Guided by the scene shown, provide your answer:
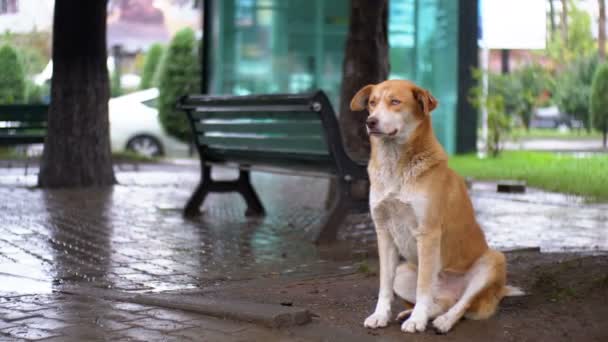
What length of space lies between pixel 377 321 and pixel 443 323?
1.03 feet

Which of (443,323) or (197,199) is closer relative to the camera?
(443,323)

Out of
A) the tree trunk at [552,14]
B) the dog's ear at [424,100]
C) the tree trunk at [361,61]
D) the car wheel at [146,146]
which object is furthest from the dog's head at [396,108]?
the car wheel at [146,146]

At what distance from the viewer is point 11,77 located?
1872cm

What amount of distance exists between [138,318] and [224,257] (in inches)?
89.2

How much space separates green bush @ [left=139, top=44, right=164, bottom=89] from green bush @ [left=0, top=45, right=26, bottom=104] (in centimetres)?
362

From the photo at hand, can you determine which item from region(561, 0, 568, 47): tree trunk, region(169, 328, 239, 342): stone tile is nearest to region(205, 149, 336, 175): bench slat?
region(169, 328, 239, 342): stone tile

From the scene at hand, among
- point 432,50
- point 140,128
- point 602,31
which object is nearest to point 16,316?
point 602,31

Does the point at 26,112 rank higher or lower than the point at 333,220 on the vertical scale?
higher

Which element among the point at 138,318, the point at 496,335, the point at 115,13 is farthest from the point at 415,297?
the point at 115,13

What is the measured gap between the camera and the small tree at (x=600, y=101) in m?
9.54

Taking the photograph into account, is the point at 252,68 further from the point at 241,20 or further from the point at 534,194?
the point at 534,194

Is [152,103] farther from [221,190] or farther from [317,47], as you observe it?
[221,190]

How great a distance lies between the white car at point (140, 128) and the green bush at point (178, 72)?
193mm

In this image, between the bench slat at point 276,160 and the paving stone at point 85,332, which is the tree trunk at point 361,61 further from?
the paving stone at point 85,332
